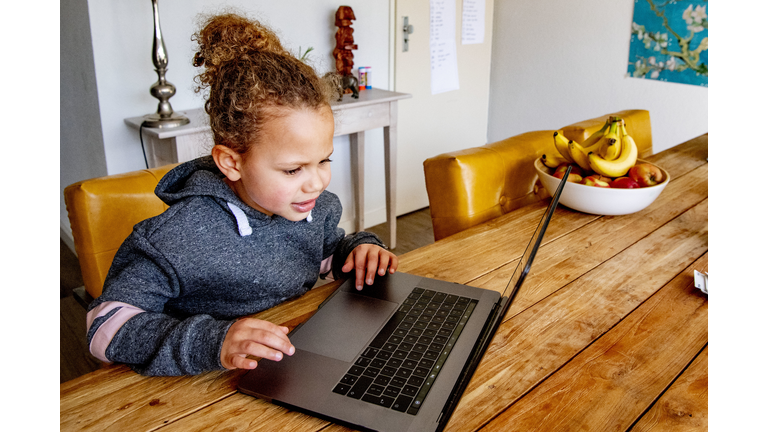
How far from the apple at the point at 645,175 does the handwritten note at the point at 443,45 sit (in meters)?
2.16

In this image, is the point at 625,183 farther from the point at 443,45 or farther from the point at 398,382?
the point at 443,45

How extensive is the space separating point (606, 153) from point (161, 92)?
1.54 meters

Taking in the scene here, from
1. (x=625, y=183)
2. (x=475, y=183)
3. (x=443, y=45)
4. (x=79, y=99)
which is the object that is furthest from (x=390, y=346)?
(x=443, y=45)

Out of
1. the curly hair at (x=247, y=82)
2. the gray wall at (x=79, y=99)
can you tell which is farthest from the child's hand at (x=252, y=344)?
the gray wall at (x=79, y=99)

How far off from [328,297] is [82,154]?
2.03m

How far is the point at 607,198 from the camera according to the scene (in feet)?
4.24

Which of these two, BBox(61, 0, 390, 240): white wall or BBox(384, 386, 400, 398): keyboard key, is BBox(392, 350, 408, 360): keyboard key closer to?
BBox(384, 386, 400, 398): keyboard key

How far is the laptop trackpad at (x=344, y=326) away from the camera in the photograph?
740 mm

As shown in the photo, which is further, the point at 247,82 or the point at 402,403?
the point at 247,82

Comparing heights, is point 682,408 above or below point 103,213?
below

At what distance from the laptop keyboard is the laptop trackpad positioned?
0.02 metres
